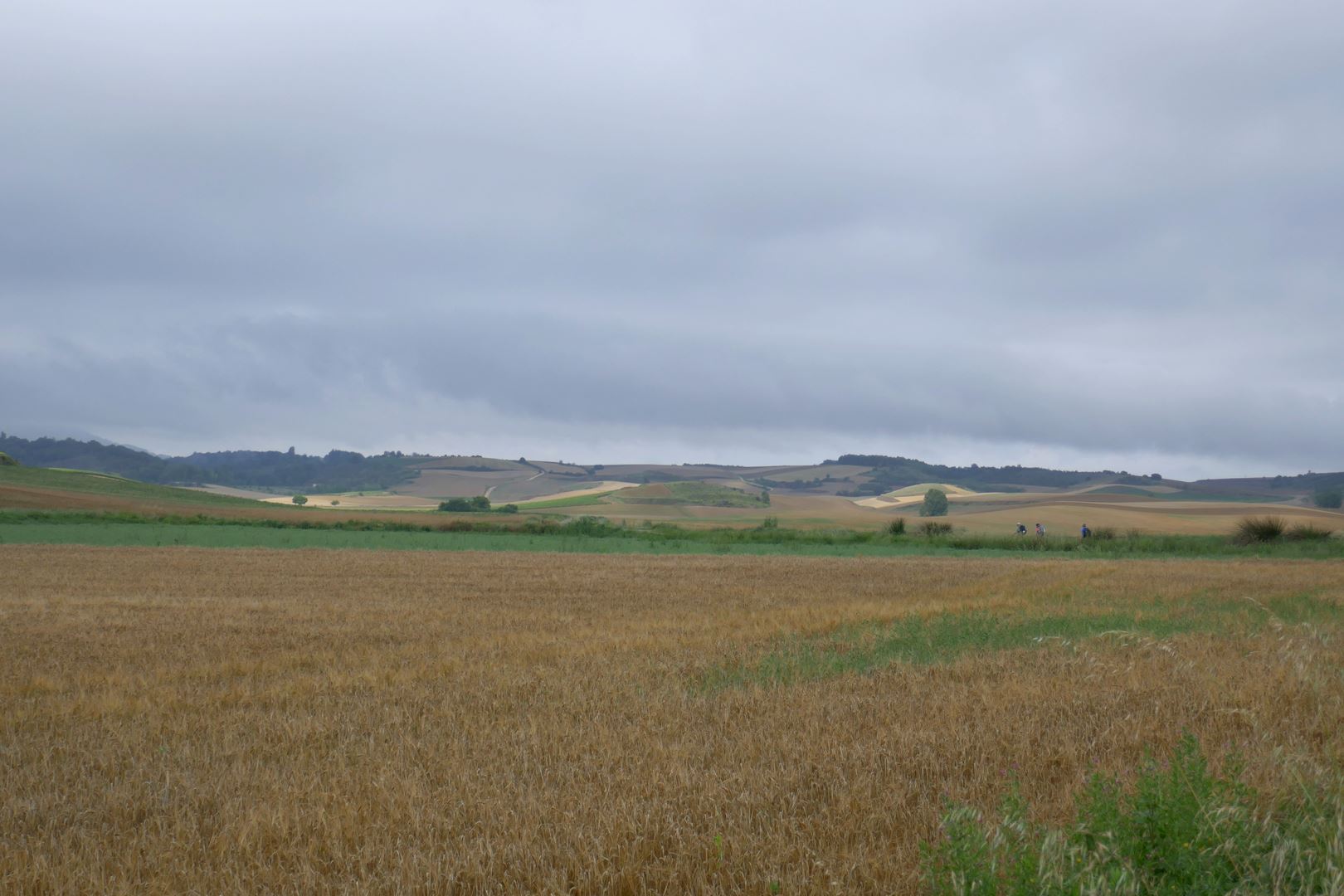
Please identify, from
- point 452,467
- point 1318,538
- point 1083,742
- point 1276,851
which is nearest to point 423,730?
point 1083,742

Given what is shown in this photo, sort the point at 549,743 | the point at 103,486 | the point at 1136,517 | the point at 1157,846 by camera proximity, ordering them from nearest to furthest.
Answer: the point at 1157,846 < the point at 549,743 < the point at 1136,517 < the point at 103,486

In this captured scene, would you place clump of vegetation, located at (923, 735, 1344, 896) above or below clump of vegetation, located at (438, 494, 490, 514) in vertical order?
above

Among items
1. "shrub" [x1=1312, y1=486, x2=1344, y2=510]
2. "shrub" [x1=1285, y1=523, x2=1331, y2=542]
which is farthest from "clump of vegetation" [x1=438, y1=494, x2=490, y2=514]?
"shrub" [x1=1312, y1=486, x2=1344, y2=510]

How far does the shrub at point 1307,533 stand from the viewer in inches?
2080

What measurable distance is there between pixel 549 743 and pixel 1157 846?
14.3 ft

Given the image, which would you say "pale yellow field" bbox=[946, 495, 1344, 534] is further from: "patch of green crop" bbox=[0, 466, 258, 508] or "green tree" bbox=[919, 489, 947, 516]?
"patch of green crop" bbox=[0, 466, 258, 508]

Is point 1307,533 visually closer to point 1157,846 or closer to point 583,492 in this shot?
point 1157,846

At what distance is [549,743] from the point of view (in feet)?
23.1

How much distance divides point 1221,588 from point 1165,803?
21202 mm

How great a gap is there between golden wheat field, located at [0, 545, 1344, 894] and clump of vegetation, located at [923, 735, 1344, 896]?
0.45 meters

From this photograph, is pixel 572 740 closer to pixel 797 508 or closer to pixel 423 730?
pixel 423 730

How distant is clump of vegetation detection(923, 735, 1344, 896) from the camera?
3.89m

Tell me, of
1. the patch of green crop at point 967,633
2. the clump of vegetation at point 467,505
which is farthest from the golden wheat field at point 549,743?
the clump of vegetation at point 467,505

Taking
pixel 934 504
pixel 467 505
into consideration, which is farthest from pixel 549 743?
pixel 934 504
